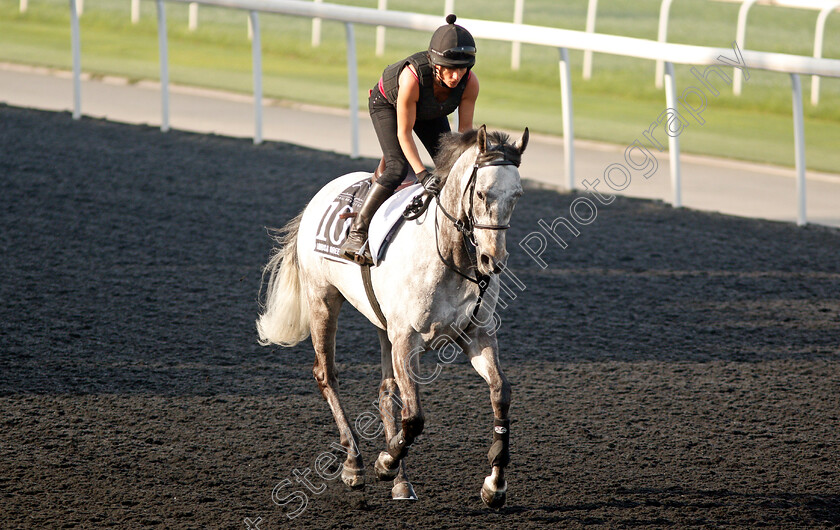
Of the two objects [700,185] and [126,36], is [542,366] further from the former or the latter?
[126,36]

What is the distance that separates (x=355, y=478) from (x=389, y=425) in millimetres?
282

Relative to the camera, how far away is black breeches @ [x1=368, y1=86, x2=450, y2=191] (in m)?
4.68

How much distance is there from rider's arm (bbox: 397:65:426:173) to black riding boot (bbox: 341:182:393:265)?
0.22 meters

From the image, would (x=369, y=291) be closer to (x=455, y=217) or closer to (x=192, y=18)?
(x=455, y=217)

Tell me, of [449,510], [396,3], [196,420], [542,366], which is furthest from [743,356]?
[396,3]

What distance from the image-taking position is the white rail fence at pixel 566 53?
28.1ft

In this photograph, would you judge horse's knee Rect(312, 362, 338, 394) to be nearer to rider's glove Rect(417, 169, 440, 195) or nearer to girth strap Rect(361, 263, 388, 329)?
girth strap Rect(361, 263, 388, 329)

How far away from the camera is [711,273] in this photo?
309 inches

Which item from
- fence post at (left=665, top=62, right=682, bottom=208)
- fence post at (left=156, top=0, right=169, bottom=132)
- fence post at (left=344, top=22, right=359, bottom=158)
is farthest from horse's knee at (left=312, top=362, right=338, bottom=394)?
fence post at (left=156, top=0, right=169, bottom=132)

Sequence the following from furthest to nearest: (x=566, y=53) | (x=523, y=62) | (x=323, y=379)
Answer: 1. (x=523, y=62)
2. (x=566, y=53)
3. (x=323, y=379)

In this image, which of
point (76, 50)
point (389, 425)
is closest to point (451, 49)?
point (389, 425)

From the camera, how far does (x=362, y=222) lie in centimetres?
462

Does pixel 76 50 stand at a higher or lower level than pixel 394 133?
higher

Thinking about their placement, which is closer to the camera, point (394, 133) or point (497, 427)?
point (497, 427)
